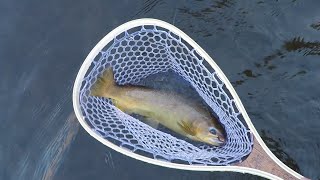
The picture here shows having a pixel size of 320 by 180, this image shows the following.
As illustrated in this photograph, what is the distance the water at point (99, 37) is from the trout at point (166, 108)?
23.6 inches

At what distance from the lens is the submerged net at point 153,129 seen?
3.74 metres

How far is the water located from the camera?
455 centimetres

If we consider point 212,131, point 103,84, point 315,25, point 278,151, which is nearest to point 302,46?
point 315,25

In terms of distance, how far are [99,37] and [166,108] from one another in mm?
1427

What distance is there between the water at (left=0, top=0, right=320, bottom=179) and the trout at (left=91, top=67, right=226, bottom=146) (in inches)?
23.6

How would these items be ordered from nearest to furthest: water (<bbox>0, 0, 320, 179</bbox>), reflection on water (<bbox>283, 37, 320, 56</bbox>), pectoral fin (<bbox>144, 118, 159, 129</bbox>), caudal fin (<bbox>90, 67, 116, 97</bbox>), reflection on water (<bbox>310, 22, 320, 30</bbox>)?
1. caudal fin (<bbox>90, 67, 116, 97</bbox>)
2. pectoral fin (<bbox>144, 118, 159, 129</bbox>)
3. water (<bbox>0, 0, 320, 179</bbox>)
4. reflection on water (<bbox>283, 37, 320, 56</bbox>)
5. reflection on water (<bbox>310, 22, 320, 30</bbox>)

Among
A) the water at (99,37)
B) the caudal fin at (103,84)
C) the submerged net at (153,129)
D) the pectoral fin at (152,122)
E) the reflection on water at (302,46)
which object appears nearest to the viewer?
the submerged net at (153,129)

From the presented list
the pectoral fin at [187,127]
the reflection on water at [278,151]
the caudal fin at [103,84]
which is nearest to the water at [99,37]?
the reflection on water at [278,151]

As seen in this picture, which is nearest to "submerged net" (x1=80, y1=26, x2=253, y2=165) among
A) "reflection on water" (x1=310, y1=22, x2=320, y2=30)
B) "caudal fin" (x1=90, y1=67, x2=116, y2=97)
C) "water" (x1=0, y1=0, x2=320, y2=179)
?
"caudal fin" (x1=90, y1=67, x2=116, y2=97)

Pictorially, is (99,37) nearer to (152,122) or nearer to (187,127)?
(152,122)

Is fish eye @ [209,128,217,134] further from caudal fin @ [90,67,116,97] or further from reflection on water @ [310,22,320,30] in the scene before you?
reflection on water @ [310,22,320,30]

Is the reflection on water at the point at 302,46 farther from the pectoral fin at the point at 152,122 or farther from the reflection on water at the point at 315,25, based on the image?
the pectoral fin at the point at 152,122

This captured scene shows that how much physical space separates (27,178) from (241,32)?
264cm

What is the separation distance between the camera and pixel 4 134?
4.89 metres
